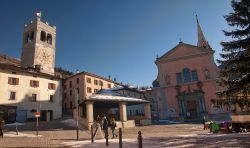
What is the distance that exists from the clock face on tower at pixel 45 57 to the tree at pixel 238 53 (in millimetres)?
42179

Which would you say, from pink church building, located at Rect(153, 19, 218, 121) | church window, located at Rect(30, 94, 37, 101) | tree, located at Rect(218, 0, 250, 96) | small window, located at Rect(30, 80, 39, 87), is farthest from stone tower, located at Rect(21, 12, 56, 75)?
tree, located at Rect(218, 0, 250, 96)

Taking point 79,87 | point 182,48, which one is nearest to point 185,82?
point 182,48

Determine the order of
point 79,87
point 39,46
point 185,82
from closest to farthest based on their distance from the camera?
1. point 185,82
2. point 79,87
3. point 39,46

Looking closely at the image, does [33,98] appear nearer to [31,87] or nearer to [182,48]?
[31,87]

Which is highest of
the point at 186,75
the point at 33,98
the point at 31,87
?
the point at 186,75

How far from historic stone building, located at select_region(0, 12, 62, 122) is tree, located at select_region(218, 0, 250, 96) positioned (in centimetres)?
3055

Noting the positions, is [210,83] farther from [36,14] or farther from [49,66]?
[36,14]

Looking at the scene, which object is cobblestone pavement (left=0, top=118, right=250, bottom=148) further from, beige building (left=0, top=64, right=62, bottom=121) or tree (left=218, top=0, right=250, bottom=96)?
beige building (left=0, top=64, right=62, bottom=121)

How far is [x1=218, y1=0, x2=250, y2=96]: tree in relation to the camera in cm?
1612

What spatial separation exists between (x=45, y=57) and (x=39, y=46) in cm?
275

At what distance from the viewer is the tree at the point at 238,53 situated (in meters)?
16.1

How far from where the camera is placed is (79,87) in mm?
48219

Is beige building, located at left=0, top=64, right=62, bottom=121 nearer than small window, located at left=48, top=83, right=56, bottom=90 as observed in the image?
Yes

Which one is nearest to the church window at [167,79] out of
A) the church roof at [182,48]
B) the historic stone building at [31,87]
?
the church roof at [182,48]
